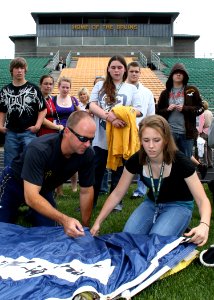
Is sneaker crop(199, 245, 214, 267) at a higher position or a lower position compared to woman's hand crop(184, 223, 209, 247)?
lower

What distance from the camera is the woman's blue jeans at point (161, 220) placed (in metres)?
3.43

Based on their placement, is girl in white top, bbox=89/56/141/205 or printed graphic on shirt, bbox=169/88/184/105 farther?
printed graphic on shirt, bbox=169/88/184/105

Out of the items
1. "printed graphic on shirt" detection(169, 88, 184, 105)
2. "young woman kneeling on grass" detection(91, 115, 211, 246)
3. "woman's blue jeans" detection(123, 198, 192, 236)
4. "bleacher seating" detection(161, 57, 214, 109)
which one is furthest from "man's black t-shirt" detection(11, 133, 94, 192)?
"bleacher seating" detection(161, 57, 214, 109)

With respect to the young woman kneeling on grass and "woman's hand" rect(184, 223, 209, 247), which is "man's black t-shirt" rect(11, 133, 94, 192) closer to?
the young woman kneeling on grass

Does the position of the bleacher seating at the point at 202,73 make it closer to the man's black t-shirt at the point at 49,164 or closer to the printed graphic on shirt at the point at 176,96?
the printed graphic on shirt at the point at 176,96

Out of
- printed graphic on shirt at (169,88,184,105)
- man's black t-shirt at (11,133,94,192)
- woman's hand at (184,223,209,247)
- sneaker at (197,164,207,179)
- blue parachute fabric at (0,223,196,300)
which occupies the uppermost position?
printed graphic on shirt at (169,88,184,105)

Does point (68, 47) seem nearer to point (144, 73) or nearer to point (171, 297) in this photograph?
point (144, 73)

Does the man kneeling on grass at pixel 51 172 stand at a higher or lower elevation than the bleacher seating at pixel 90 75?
lower

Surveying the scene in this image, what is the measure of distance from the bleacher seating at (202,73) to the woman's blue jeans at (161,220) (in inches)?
607

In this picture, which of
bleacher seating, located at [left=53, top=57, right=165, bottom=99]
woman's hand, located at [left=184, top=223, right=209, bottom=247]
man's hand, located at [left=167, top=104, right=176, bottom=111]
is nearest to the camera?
woman's hand, located at [left=184, top=223, right=209, bottom=247]

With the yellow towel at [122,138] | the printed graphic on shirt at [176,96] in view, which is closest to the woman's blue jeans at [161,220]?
the yellow towel at [122,138]

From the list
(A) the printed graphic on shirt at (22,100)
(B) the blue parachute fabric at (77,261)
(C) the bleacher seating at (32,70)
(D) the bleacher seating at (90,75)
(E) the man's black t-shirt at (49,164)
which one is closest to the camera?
(B) the blue parachute fabric at (77,261)

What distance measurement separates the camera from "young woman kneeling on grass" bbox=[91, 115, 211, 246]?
11.0ft

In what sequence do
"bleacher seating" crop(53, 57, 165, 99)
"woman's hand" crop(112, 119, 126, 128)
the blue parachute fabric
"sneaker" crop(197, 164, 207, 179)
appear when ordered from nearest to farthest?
the blue parachute fabric, "woman's hand" crop(112, 119, 126, 128), "sneaker" crop(197, 164, 207, 179), "bleacher seating" crop(53, 57, 165, 99)
